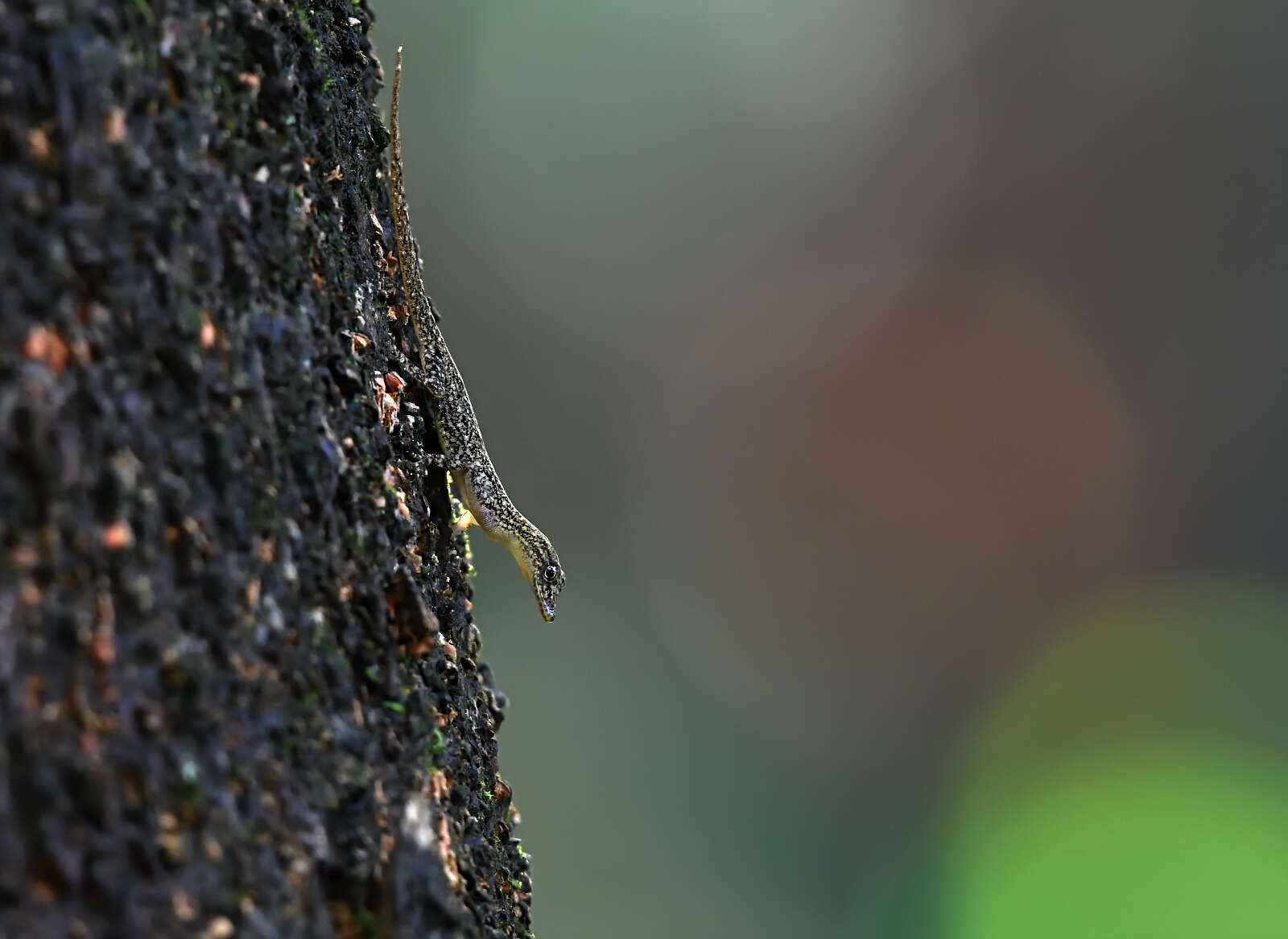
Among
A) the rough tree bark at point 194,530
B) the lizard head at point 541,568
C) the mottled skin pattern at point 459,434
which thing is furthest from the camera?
the lizard head at point 541,568

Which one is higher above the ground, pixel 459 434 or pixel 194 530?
pixel 459 434

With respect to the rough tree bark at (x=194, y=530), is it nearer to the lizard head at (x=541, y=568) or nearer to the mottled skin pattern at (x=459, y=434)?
the mottled skin pattern at (x=459, y=434)

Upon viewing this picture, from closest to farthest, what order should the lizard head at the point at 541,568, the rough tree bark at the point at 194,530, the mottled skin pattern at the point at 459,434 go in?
1. the rough tree bark at the point at 194,530
2. the mottled skin pattern at the point at 459,434
3. the lizard head at the point at 541,568

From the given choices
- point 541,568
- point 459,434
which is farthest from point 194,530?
point 541,568

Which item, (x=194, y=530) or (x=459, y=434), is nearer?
(x=194, y=530)

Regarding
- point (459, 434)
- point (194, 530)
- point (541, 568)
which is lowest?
point (194, 530)

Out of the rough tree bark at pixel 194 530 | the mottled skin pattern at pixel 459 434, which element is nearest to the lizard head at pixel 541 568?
the mottled skin pattern at pixel 459 434

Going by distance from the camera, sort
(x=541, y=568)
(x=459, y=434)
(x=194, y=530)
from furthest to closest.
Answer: (x=541, y=568) → (x=459, y=434) → (x=194, y=530)

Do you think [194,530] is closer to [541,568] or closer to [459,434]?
[459,434]
